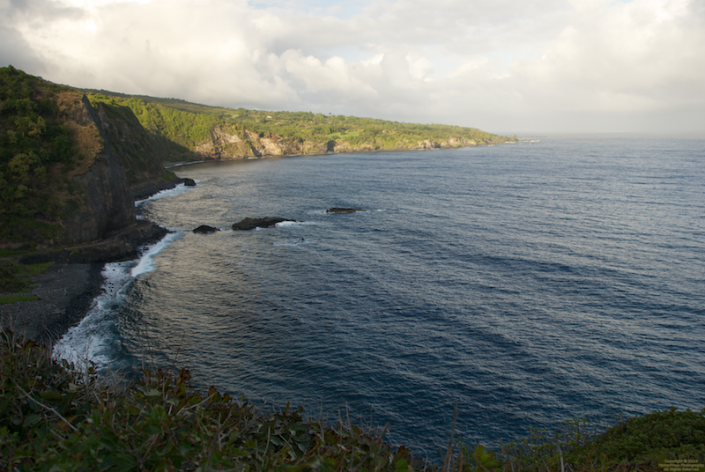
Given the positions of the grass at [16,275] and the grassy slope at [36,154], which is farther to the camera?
the grassy slope at [36,154]

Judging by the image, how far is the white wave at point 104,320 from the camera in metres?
32.5

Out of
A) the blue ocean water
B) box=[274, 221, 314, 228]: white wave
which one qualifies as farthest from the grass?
box=[274, 221, 314, 228]: white wave

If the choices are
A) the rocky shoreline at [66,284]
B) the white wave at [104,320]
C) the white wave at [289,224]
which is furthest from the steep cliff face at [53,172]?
the white wave at [289,224]

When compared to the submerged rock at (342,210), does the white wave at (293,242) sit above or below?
below

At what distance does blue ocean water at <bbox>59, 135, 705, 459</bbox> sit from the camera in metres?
28.1

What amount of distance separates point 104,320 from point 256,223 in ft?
129

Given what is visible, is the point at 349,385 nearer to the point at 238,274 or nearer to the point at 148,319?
the point at 148,319

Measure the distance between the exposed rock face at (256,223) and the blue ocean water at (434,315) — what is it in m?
3.62

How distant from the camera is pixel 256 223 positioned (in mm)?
76188

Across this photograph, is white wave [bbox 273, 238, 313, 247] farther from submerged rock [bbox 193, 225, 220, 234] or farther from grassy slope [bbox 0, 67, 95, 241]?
grassy slope [bbox 0, 67, 95, 241]

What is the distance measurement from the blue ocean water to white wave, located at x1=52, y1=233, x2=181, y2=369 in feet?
0.86

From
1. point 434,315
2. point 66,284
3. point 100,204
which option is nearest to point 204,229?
point 100,204

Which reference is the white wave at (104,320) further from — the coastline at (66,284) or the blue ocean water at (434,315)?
the coastline at (66,284)

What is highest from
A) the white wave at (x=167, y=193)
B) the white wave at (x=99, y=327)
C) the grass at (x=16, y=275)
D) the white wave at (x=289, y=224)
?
the white wave at (x=167, y=193)
